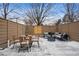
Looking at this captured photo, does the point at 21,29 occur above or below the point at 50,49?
above

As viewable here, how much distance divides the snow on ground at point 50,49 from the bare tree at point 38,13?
32.6 inches

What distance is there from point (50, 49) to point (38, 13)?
4.60 feet

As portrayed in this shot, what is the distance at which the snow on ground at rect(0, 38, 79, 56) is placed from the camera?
493 cm

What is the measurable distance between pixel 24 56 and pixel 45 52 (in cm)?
74

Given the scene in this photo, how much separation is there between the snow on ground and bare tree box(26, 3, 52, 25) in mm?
829

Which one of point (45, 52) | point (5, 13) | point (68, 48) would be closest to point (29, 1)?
point (5, 13)

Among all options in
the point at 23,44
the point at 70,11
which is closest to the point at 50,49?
the point at 23,44

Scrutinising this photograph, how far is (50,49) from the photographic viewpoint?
5375mm

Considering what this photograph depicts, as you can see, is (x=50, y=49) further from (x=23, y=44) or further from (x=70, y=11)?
(x=70, y=11)

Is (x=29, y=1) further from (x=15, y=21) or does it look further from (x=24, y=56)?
(x=24, y=56)

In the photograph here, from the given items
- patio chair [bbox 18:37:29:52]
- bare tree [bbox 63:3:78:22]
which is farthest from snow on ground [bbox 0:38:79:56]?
bare tree [bbox 63:3:78:22]

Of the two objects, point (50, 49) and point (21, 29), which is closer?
point (50, 49)

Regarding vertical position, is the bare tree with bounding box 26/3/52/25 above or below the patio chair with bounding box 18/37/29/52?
above

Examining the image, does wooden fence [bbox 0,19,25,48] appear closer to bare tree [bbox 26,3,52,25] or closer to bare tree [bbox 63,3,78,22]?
bare tree [bbox 26,3,52,25]
